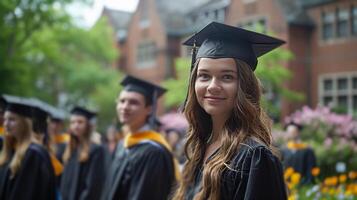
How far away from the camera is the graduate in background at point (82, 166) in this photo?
545 centimetres

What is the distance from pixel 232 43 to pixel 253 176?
0.70 meters

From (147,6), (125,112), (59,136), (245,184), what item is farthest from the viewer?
(147,6)

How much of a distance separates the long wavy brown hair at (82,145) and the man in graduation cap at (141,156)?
1.51 metres

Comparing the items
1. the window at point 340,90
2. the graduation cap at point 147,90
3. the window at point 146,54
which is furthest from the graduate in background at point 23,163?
the window at point 146,54

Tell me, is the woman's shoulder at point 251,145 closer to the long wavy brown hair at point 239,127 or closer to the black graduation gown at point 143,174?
the long wavy brown hair at point 239,127

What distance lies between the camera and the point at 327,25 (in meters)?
18.8

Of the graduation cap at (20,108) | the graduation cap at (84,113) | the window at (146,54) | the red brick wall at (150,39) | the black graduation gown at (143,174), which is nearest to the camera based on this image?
the black graduation gown at (143,174)

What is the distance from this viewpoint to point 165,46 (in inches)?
985

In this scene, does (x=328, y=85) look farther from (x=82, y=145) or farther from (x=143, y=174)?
(x=143, y=174)

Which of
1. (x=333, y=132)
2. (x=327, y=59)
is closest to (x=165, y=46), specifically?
(x=327, y=59)

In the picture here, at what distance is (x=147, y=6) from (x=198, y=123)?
25608 mm

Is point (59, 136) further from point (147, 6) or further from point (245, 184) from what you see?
point (147, 6)

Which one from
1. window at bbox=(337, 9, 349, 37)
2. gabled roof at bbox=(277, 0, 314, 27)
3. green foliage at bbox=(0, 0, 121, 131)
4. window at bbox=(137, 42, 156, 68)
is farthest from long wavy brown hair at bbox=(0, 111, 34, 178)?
window at bbox=(137, 42, 156, 68)

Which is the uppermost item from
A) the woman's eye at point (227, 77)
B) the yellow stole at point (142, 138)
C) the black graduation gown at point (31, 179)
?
the woman's eye at point (227, 77)
